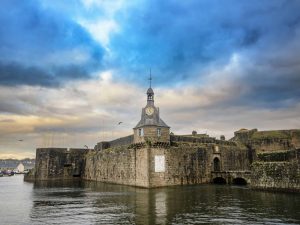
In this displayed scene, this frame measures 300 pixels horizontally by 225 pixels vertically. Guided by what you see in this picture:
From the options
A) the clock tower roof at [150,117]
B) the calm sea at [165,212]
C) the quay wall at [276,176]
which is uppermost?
the clock tower roof at [150,117]

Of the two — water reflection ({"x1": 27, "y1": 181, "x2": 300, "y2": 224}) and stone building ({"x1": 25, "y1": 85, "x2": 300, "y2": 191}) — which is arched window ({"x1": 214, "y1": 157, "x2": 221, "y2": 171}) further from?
water reflection ({"x1": 27, "y1": 181, "x2": 300, "y2": 224})

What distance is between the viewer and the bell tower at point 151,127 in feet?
116

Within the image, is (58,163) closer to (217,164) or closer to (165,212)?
(217,164)

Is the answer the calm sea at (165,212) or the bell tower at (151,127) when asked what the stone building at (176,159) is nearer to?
the bell tower at (151,127)

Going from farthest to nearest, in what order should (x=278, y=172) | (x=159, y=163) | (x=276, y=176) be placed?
(x=159, y=163) → (x=276, y=176) → (x=278, y=172)

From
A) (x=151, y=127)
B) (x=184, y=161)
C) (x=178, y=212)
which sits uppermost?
(x=151, y=127)

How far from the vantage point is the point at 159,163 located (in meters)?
34.3

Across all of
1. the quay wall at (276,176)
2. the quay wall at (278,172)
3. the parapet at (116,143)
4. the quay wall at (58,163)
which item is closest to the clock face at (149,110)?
the parapet at (116,143)

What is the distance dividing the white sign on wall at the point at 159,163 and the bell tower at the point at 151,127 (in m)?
1.78

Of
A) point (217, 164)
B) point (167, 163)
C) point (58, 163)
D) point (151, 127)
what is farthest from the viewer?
point (58, 163)

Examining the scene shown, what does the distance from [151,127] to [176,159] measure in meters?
4.74

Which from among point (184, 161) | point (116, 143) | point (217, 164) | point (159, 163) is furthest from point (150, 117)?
point (217, 164)

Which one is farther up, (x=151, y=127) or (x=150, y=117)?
(x=150, y=117)

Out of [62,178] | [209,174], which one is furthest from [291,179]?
[62,178]
